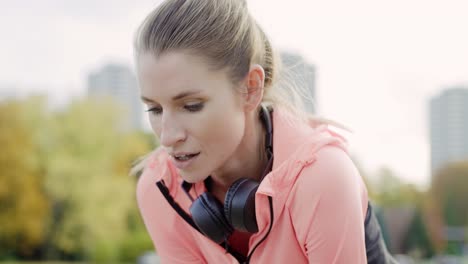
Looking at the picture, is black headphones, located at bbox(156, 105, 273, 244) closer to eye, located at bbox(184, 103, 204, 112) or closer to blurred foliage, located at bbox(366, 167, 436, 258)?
eye, located at bbox(184, 103, 204, 112)

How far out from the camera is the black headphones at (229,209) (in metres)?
1.89

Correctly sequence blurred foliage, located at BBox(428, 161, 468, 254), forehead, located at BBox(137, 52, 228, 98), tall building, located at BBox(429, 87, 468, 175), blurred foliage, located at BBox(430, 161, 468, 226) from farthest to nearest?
1. tall building, located at BBox(429, 87, 468, 175)
2. blurred foliage, located at BBox(430, 161, 468, 226)
3. blurred foliage, located at BBox(428, 161, 468, 254)
4. forehead, located at BBox(137, 52, 228, 98)

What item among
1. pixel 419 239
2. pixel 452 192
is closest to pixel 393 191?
pixel 452 192

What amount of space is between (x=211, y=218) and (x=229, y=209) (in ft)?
0.28

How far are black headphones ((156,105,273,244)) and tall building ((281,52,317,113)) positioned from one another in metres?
0.15

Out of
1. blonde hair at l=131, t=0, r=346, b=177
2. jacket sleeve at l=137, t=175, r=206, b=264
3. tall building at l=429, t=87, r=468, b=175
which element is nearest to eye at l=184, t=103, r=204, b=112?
blonde hair at l=131, t=0, r=346, b=177

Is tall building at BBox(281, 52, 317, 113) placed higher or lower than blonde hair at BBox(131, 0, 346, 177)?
lower

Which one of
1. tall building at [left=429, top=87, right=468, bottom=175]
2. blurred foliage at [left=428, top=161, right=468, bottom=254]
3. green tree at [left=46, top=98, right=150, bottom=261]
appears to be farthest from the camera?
tall building at [left=429, top=87, right=468, bottom=175]

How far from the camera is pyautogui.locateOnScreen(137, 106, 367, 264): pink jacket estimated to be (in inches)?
70.9

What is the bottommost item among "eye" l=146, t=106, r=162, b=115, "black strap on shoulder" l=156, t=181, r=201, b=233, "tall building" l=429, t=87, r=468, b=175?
"tall building" l=429, t=87, r=468, b=175

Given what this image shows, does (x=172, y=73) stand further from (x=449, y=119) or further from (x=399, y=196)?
(x=449, y=119)

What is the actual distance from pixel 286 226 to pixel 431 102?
136ft

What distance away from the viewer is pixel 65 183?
22453 mm

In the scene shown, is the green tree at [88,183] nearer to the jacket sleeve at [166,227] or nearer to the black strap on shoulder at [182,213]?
the jacket sleeve at [166,227]
